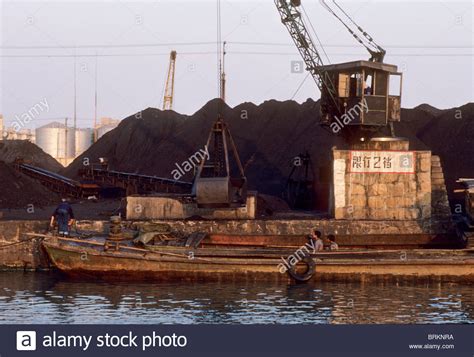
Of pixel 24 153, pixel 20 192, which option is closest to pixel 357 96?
pixel 20 192

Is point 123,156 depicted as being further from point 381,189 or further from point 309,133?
point 381,189

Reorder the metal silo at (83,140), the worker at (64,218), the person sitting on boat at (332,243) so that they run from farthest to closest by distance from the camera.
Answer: the metal silo at (83,140)
the worker at (64,218)
the person sitting on boat at (332,243)

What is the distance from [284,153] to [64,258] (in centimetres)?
2953

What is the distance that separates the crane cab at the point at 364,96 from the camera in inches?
1235

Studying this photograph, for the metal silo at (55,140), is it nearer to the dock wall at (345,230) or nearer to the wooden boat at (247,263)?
the dock wall at (345,230)

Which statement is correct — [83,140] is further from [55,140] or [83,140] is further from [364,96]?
[364,96]

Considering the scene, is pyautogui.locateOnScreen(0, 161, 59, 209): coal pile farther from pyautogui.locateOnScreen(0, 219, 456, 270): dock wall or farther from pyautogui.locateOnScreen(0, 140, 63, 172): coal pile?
pyautogui.locateOnScreen(0, 140, 63, 172): coal pile

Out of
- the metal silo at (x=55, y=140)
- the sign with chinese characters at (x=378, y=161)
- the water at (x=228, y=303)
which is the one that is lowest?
the water at (x=228, y=303)

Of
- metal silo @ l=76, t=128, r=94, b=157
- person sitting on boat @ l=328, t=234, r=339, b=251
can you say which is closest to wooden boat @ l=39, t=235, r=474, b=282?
person sitting on boat @ l=328, t=234, r=339, b=251

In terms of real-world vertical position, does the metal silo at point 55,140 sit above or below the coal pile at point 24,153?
above

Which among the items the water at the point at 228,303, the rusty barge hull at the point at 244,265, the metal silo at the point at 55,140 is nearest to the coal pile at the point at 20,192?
the rusty barge hull at the point at 244,265

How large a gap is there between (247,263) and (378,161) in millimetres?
6250

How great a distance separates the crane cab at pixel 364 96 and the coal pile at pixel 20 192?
1466 cm

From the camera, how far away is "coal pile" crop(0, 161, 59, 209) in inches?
1488
